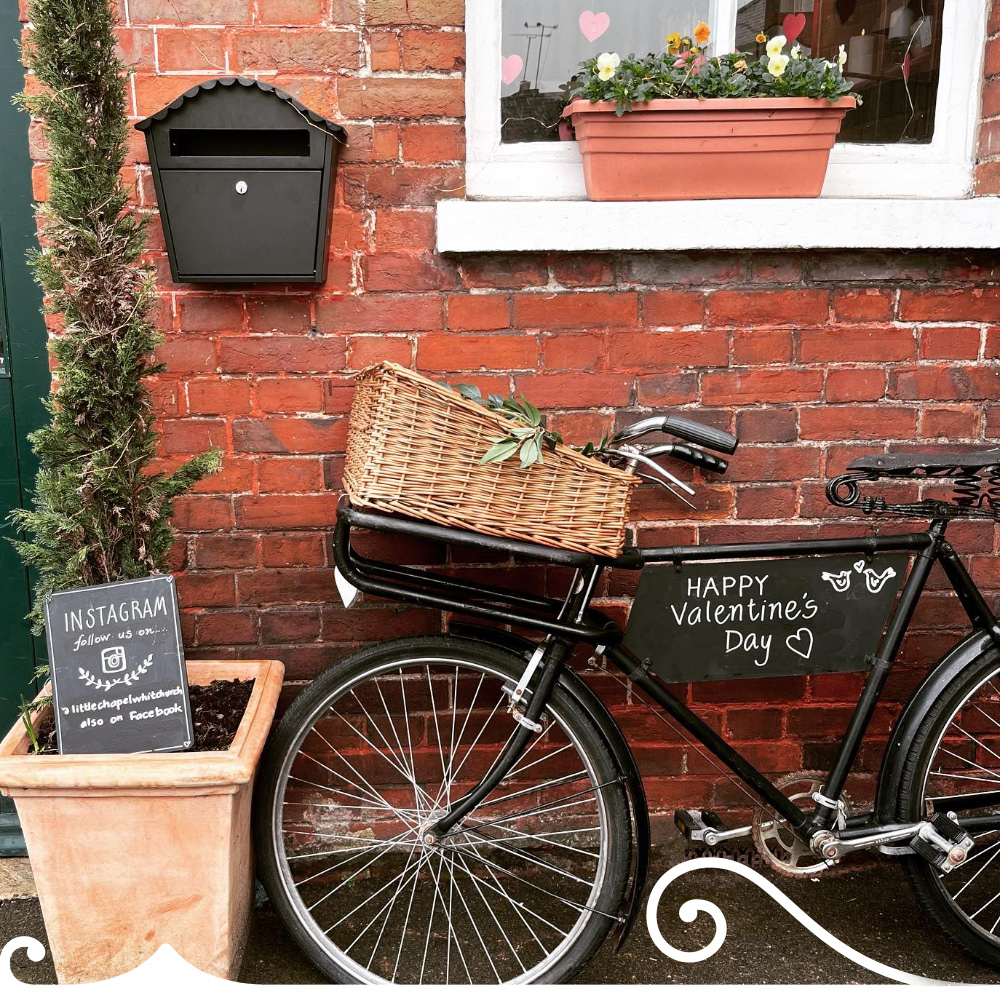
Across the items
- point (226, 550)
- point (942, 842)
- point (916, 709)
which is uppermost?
point (226, 550)

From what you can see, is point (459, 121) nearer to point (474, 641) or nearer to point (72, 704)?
point (474, 641)

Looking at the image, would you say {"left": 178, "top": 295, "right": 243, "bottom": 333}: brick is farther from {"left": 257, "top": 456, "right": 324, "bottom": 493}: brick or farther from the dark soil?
the dark soil

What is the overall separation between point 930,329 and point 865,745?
1093 mm

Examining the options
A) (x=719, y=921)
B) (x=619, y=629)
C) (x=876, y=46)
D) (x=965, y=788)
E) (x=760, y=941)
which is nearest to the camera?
(x=719, y=921)

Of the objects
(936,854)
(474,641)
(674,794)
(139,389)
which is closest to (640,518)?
(474,641)

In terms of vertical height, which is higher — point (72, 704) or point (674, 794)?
point (72, 704)

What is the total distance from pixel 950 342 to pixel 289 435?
1.65 m

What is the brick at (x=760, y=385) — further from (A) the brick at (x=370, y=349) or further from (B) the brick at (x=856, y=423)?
(A) the brick at (x=370, y=349)

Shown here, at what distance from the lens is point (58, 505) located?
1.90 meters

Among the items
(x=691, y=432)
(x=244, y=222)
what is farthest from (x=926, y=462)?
(x=244, y=222)

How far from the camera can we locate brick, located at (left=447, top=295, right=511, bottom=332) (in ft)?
7.45

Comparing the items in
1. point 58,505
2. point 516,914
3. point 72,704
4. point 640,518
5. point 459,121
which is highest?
point 459,121

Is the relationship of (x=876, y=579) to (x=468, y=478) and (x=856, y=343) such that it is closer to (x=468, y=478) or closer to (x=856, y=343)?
(x=856, y=343)

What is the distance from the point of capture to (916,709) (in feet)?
6.82
